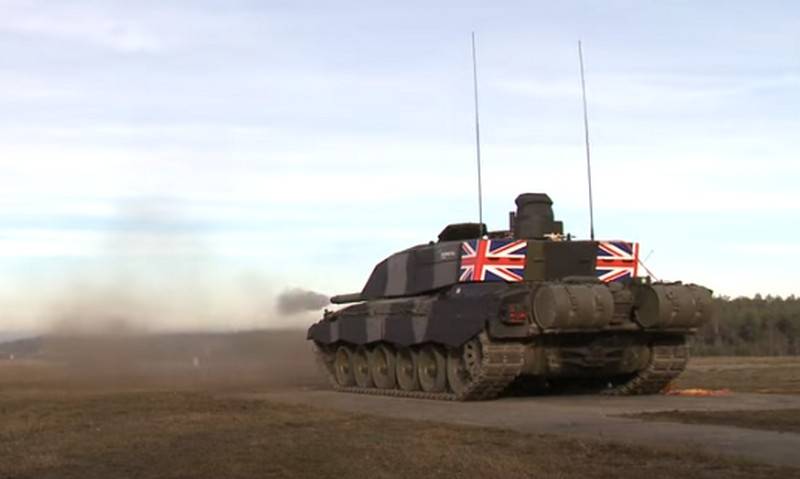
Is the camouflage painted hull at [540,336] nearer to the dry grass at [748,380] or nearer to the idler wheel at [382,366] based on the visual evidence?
the idler wheel at [382,366]

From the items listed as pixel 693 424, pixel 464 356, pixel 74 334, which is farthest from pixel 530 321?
pixel 74 334

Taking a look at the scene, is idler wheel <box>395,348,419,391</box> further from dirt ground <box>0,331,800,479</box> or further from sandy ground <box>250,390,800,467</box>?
dirt ground <box>0,331,800,479</box>

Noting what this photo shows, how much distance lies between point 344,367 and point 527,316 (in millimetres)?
9519

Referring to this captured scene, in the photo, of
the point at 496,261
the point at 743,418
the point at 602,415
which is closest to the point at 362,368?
the point at 496,261

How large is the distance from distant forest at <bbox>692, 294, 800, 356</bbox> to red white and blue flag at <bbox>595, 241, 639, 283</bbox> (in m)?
48.3

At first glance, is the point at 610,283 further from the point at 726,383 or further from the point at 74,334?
the point at 74,334

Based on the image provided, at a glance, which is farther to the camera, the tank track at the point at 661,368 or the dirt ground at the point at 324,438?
the tank track at the point at 661,368

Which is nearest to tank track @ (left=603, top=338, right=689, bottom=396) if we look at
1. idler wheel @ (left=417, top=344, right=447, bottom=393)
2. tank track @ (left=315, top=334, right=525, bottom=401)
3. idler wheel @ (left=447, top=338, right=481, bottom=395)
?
tank track @ (left=315, top=334, right=525, bottom=401)

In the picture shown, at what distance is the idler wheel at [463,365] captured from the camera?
25.9 meters

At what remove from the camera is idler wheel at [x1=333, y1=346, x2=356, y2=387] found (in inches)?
1302

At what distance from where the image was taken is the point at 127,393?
3022cm

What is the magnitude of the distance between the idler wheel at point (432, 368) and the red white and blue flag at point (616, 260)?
13.7 feet

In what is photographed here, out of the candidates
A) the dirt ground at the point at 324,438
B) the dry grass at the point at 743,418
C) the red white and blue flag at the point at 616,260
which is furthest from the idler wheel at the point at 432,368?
the dry grass at the point at 743,418

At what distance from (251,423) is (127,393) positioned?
1088cm
